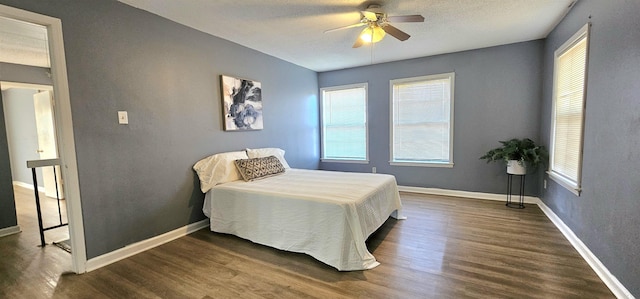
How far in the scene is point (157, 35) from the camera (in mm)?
2797

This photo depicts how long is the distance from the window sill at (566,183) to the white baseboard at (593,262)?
1.38ft

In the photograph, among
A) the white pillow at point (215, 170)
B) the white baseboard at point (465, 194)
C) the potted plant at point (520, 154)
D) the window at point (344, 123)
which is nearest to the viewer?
the white pillow at point (215, 170)

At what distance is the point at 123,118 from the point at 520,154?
4.83 m

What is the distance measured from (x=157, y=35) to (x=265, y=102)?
1.74 meters

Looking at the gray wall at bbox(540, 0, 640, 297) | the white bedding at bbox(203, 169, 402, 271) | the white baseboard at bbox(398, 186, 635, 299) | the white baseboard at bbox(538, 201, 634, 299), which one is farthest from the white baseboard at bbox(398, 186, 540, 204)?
the white bedding at bbox(203, 169, 402, 271)

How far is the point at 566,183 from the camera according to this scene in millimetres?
2764

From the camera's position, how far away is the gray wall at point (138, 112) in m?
2.28

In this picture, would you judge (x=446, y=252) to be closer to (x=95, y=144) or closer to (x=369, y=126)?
(x=369, y=126)

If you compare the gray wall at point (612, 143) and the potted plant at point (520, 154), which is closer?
the gray wall at point (612, 143)

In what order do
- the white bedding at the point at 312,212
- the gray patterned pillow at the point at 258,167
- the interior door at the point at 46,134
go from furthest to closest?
the interior door at the point at 46,134 < the gray patterned pillow at the point at 258,167 < the white bedding at the point at 312,212

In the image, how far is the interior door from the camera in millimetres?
4734

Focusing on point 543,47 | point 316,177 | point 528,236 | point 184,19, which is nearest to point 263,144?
point 316,177

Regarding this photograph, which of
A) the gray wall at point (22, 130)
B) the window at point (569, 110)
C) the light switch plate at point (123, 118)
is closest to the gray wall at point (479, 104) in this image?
the window at point (569, 110)

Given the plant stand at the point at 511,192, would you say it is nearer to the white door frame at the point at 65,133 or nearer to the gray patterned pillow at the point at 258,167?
the gray patterned pillow at the point at 258,167
